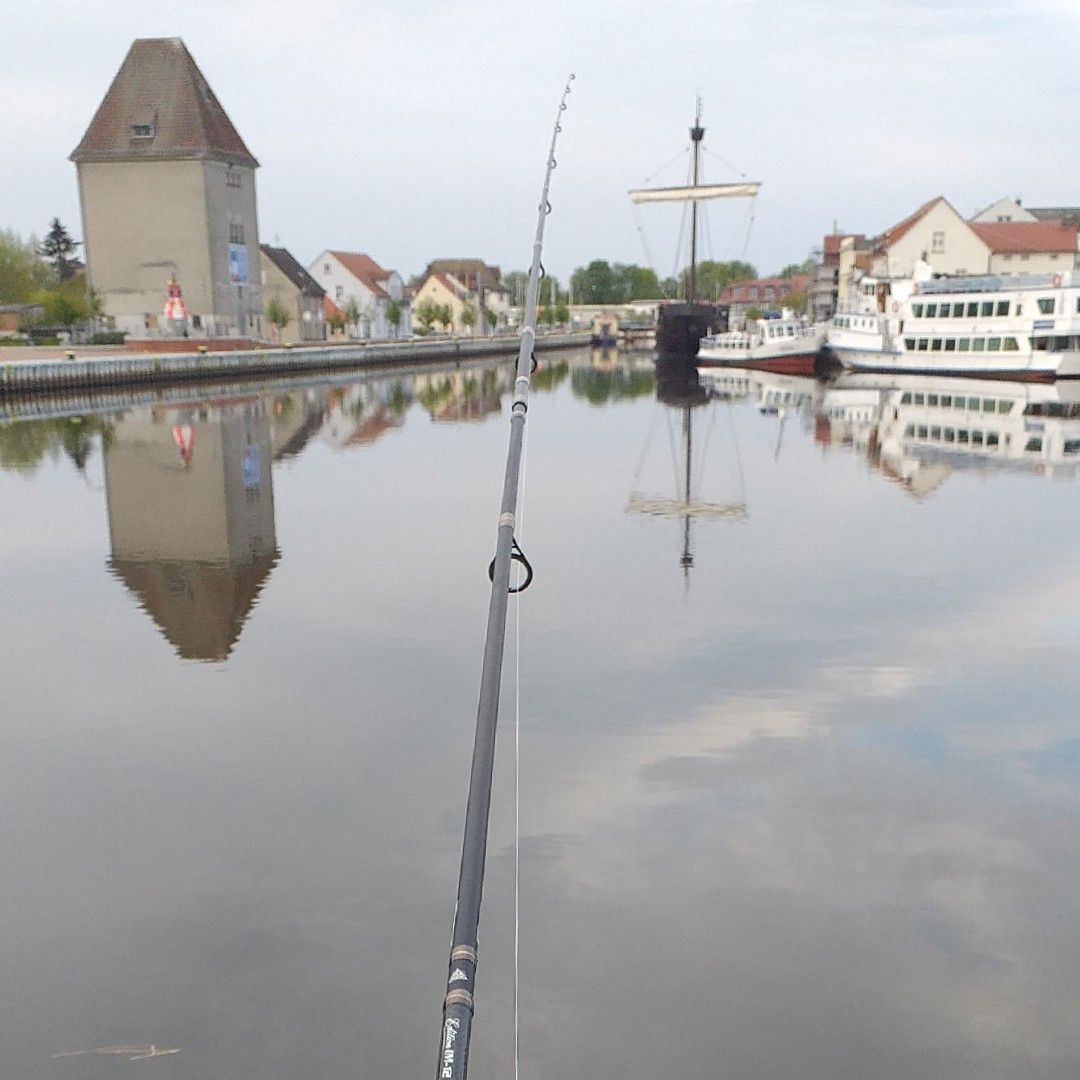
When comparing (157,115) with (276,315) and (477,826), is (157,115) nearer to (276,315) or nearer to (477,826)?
(276,315)

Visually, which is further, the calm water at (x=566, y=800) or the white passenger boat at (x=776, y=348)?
the white passenger boat at (x=776, y=348)

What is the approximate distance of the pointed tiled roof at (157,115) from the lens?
227ft

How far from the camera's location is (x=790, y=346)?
62562 millimetres

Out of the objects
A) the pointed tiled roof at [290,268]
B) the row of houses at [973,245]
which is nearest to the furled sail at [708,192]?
the row of houses at [973,245]

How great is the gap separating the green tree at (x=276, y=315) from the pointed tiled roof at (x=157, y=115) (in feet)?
48.9

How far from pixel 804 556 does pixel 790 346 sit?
1886 inches

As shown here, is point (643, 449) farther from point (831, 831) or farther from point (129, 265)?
point (129, 265)

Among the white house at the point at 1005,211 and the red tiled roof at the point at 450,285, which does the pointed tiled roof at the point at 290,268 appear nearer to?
the red tiled roof at the point at 450,285

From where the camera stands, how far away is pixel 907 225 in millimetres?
87812

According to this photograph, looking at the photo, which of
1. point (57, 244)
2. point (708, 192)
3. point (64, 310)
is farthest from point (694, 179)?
point (57, 244)

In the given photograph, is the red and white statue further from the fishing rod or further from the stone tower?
the fishing rod

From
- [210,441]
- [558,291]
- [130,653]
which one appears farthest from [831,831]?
[558,291]

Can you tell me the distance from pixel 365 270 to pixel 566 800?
383 feet

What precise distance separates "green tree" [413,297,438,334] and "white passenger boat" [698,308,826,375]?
193 ft
